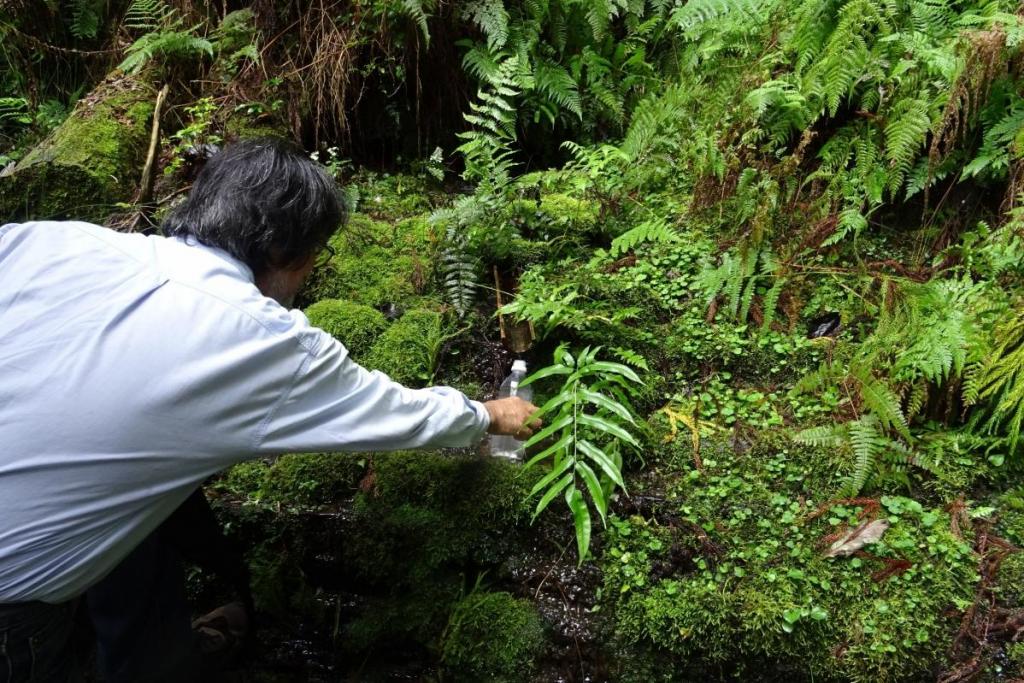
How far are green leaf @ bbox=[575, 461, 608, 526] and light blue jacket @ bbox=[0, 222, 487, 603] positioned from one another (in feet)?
3.61

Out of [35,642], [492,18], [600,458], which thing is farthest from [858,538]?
[492,18]

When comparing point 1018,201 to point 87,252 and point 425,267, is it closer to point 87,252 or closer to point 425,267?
point 425,267

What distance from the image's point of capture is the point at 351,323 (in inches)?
153

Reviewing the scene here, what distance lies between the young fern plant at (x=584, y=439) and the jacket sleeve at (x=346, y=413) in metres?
0.64

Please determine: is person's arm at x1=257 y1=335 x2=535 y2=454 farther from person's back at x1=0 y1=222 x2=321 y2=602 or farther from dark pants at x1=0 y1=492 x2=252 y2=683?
dark pants at x1=0 y1=492 x2=252 y2=683

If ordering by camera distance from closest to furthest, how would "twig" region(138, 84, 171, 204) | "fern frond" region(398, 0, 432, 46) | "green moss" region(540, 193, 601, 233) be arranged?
"green moss" region(540, 193, 601, 233) < "fern frond" region(398, 0, 432, 46) < "twig" region(138, 84, 171, 204)

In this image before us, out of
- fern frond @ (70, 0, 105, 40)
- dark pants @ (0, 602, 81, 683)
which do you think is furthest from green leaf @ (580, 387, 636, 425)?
fern frond @ (70, 0, 105, 40)

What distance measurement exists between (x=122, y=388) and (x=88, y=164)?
12.4ft

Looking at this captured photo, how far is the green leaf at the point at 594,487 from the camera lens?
2.70 m

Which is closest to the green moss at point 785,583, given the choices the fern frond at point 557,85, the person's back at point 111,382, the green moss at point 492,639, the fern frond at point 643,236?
the green moss at point 492,639

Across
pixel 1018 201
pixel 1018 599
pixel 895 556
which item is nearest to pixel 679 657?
pixel 895 556

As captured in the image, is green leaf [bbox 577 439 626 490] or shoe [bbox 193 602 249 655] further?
shoe [bbox 193 602 249 655]

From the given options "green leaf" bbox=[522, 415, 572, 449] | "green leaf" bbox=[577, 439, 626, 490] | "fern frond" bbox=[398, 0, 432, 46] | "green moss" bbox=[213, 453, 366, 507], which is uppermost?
"fern frond" bbox=[398, 0, 432, 46]

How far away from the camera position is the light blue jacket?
1.82m
